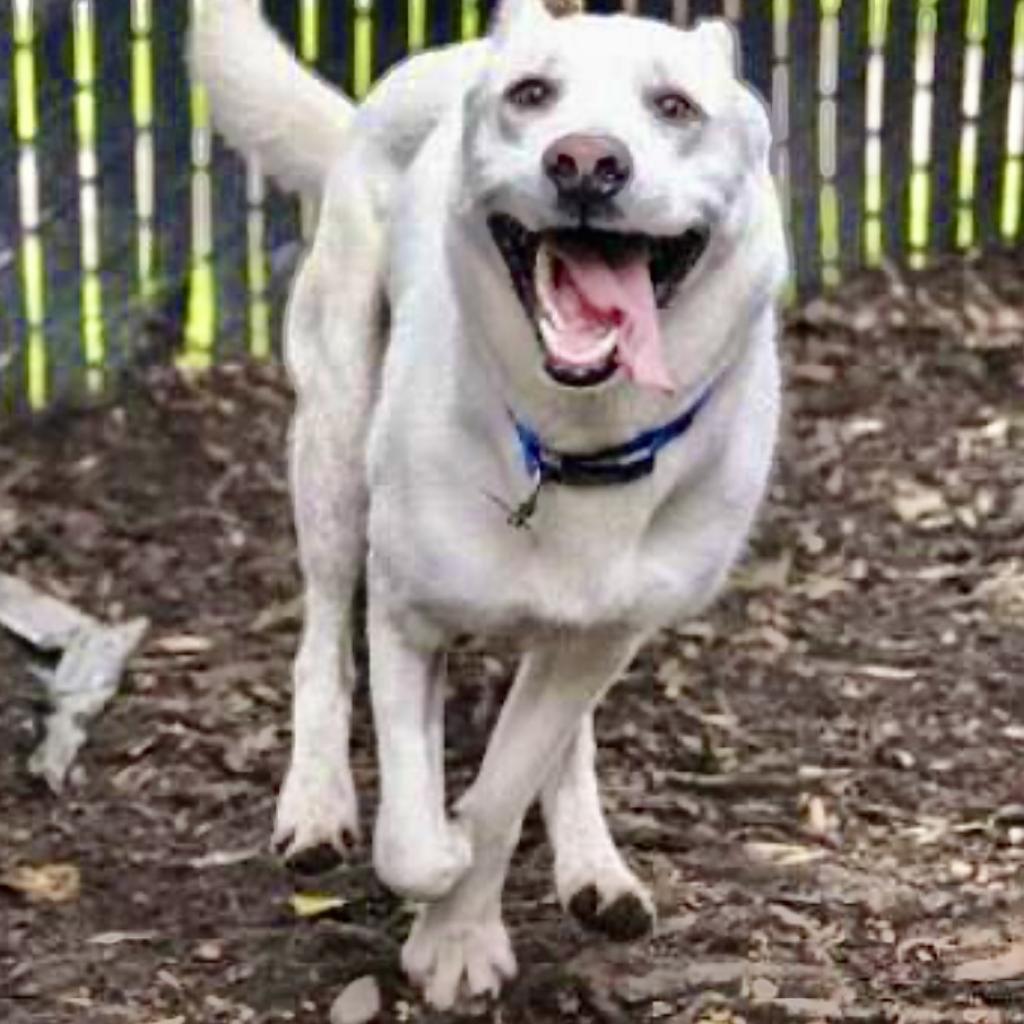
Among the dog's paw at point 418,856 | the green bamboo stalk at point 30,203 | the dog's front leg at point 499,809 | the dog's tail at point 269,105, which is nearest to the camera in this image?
the dog's paw at point 418,856

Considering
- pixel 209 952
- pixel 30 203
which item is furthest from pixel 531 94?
pixel 30 203

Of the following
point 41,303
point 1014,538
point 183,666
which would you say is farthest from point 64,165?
point 1014,538

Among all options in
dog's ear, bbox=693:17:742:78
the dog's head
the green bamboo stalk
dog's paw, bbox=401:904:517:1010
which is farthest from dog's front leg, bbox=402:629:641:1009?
the green bamboo stalk

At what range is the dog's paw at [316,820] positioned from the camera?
16.4 feet

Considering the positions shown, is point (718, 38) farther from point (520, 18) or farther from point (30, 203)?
point (30, 203)

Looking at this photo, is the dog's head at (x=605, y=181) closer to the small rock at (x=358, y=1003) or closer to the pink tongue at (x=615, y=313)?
the pink tongue at (x=615, y=313)

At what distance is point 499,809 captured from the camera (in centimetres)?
483

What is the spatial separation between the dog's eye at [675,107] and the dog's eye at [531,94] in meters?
0.13

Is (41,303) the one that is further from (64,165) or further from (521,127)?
(521,127)

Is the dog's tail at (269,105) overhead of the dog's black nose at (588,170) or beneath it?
beneath

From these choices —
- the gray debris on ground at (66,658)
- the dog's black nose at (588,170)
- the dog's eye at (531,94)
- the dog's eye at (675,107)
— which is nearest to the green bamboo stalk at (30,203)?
the gray debris on ground at (66,658)

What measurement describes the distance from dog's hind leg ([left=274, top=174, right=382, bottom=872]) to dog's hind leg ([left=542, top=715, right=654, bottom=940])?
0.30m

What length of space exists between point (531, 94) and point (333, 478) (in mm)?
1115

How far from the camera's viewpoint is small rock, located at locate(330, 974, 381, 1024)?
15.8 ft
